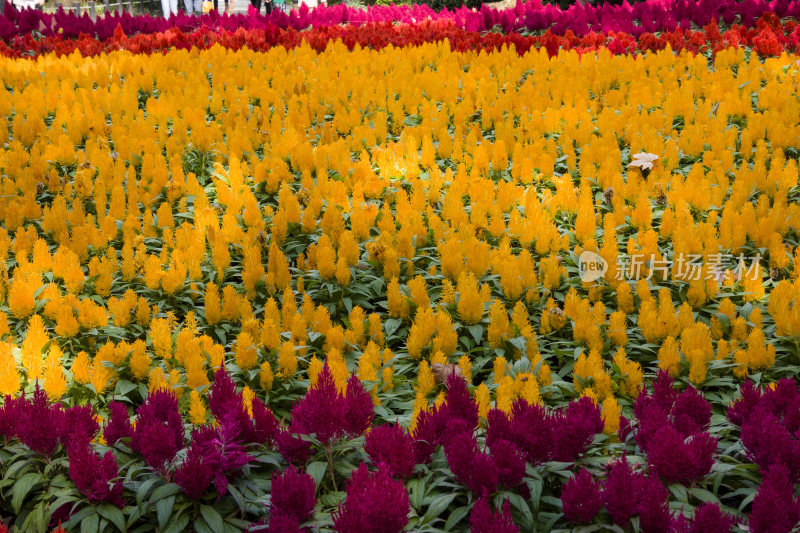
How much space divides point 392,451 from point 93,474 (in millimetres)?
846

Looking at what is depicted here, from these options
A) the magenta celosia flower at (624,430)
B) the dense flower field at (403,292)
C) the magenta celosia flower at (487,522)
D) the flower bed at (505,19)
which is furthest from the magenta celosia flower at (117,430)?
the flower bed at (505,19)

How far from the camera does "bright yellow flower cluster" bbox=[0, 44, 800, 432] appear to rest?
3.15 metres

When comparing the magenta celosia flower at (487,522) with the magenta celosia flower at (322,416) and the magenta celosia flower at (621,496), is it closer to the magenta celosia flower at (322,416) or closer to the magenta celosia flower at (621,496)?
the magenta celosia flower at (621,496)

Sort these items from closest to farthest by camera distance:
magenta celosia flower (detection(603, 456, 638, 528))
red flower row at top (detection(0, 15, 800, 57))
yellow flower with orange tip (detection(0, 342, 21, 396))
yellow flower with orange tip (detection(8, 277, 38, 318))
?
magenta celosia flower (detection(603, 456, 638, 528)) < yellow flower with orange tip (detection(0, 342, 21, 396)) < yellow flower with orange tip (detection(8, 277, 38, 318)) < red flower row at top (detection(0, 15, 800, 57))

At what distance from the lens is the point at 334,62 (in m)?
7.72

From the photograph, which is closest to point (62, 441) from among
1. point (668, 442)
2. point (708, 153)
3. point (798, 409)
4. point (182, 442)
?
point (182, 442)

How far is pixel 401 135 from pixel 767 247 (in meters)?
2.61

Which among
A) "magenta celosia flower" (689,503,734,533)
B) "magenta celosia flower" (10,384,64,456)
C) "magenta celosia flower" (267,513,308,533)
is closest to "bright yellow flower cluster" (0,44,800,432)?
"magenta celosia flower" (10,384,64,456)

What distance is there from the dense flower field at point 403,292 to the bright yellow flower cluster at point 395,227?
0.02m

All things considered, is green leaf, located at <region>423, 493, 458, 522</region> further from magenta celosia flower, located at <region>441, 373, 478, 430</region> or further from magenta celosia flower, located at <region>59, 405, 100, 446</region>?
magenta celosia flower, located at <region>59, 405, 100, 446</region>

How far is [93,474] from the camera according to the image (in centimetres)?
205

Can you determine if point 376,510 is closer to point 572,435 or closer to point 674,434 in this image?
point 572,435

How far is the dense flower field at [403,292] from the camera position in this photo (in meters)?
2.10

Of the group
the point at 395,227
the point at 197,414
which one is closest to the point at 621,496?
the point at 197,414
